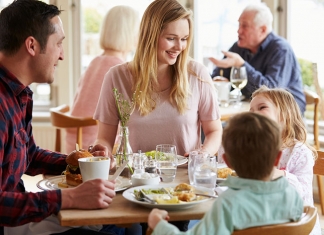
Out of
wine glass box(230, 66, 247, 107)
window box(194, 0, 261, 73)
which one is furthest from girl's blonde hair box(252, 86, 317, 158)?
window box(194, 0, 261, 73)

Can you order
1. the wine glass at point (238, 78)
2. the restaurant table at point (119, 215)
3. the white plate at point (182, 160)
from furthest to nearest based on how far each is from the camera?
the wine glass at point (238, 78) → the white plate at point (182, 160) → the restaurant table at point (119, 215)

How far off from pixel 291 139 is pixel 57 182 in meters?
0.99

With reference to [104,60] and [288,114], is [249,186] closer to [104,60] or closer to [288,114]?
[288,114]

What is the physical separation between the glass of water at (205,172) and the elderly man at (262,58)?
2.44m

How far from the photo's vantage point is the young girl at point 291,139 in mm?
2380

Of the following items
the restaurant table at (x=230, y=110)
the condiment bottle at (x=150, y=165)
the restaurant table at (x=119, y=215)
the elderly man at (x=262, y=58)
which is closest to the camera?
the restaurant table at (x=119, y=215)

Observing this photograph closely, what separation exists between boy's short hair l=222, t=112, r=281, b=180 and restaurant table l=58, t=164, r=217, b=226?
23 cm

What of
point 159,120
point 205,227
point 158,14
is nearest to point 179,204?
point 205,227

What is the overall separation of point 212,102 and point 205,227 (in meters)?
1.42

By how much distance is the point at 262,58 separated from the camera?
4820 mm

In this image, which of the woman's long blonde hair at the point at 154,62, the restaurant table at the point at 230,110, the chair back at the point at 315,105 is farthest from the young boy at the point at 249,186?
the chair back at the point at 315,105

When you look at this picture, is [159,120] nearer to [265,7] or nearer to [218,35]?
[265,7]

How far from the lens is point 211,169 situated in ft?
7.08

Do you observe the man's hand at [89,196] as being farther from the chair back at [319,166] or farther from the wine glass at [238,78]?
the wine glass at [238,78]
